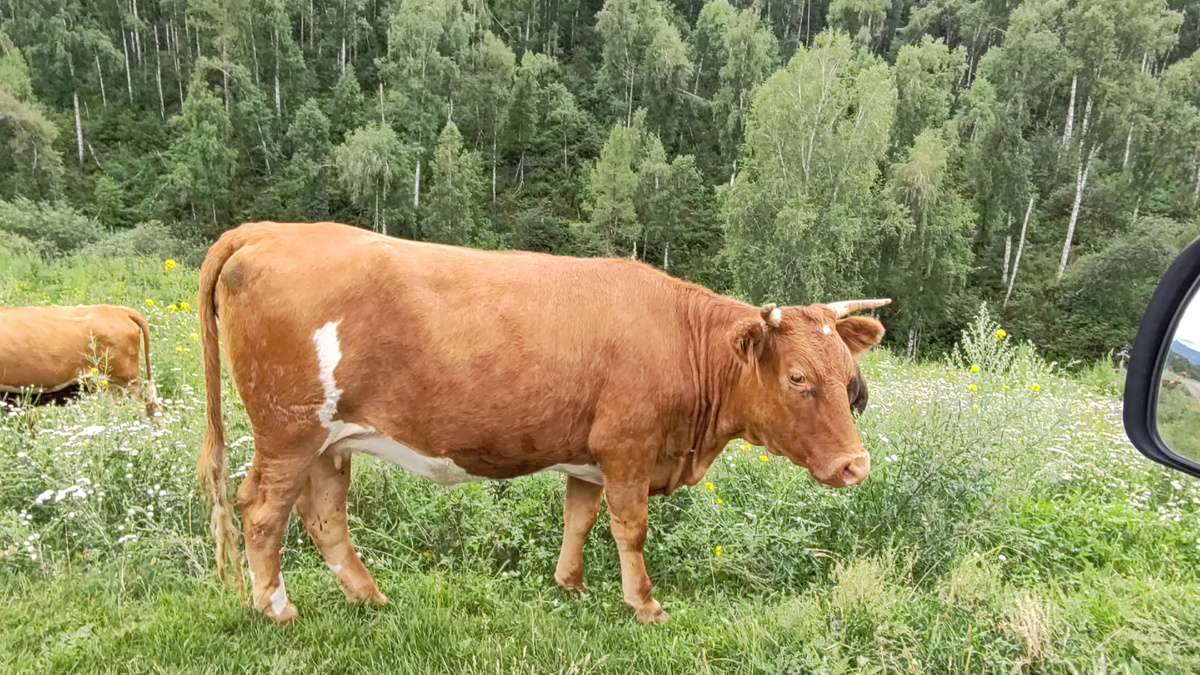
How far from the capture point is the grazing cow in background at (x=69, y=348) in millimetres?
5641

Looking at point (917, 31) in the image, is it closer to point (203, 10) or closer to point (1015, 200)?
point (1015, 200)

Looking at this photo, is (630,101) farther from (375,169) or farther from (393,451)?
(393,451)

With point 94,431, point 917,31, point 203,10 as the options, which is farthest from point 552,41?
point 94,431

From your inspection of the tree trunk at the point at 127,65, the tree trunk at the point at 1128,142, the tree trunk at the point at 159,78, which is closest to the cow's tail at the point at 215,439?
the tree trunk at the point at 1128,142

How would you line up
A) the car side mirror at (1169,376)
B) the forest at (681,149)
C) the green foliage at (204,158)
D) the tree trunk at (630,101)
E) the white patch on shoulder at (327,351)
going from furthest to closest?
the tree trunk at (630,101) < the green foliage at (204,158) < the forest at (681,149) < the white patch on shoulder at (327,351) < the car side mirror at (1169,376)

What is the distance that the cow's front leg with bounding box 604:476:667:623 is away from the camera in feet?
10.9

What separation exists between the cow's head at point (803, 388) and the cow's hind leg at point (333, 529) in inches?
84.2

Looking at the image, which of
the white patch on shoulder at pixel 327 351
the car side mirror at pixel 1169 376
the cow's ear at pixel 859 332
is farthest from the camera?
the cow's ear at pixel 859 332

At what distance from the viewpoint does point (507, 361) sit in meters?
3.08

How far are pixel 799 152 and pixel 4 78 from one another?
140 feet

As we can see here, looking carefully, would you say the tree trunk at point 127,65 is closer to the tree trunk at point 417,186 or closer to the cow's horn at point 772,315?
the tree trunk at point 417,186

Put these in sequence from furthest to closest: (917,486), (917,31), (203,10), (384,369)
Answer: (917,31)
(203,10)
(917,486)
(384,369)

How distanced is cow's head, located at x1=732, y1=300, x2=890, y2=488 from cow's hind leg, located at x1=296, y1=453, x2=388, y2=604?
7.02ft

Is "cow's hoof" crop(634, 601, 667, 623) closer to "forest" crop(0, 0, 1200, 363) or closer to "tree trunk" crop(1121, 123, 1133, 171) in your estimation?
"forest" crop(0, 0, 1200, 363)
